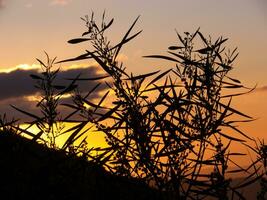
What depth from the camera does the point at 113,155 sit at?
4.34 m

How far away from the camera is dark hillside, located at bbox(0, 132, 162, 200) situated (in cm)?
407

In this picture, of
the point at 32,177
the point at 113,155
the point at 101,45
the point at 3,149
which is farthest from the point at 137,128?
the point at 3,149

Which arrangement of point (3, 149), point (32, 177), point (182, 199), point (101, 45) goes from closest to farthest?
point (182, 199)
point (101, 45)
point (32, 177)
point (3, 149)

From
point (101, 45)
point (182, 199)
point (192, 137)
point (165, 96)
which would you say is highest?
point (101, 45)

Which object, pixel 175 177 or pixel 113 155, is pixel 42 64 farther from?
pixel 175 177

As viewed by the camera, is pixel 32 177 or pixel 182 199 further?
pixel 32 177

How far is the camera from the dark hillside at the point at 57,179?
13.4 feet

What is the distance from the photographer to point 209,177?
443cm

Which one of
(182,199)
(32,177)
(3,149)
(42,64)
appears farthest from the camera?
(42,64)

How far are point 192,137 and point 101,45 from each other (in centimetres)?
106

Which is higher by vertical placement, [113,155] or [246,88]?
[246,88]

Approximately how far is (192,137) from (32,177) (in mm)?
1422

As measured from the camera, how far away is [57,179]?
4301 mm

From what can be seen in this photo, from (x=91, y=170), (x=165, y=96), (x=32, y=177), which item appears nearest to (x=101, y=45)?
(x=165, y=96)
